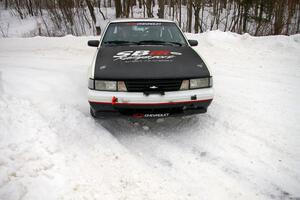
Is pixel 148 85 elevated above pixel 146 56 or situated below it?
below

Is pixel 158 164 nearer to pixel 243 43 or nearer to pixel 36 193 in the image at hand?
pixel 36 193

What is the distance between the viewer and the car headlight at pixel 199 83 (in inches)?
138

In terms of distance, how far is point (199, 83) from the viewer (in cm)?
354

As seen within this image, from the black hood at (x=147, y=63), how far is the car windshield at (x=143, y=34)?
0.34 meters

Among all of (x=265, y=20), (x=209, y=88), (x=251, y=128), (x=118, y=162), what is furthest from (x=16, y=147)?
(x=265, y=20)

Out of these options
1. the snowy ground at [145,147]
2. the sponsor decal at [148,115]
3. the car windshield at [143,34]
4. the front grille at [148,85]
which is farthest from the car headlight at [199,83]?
the car windshield at [143,34]

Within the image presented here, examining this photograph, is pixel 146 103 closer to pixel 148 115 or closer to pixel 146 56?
pixel 148 115

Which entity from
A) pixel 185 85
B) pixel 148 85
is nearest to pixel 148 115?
pixel 148 85

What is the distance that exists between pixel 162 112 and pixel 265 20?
1163 centimetres

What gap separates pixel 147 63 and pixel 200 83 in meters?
0.79

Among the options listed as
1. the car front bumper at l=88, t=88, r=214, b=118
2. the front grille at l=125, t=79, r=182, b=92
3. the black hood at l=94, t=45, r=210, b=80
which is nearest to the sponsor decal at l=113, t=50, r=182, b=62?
the black hood at l=94, t=45, r=210, b=80

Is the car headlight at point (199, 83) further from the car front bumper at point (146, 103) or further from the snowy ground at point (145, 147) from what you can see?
the snowy ground at point (145, 147)

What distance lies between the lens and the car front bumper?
11.0 feet

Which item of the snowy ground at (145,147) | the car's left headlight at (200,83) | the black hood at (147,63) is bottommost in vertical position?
the snowy ground at (145,147)
